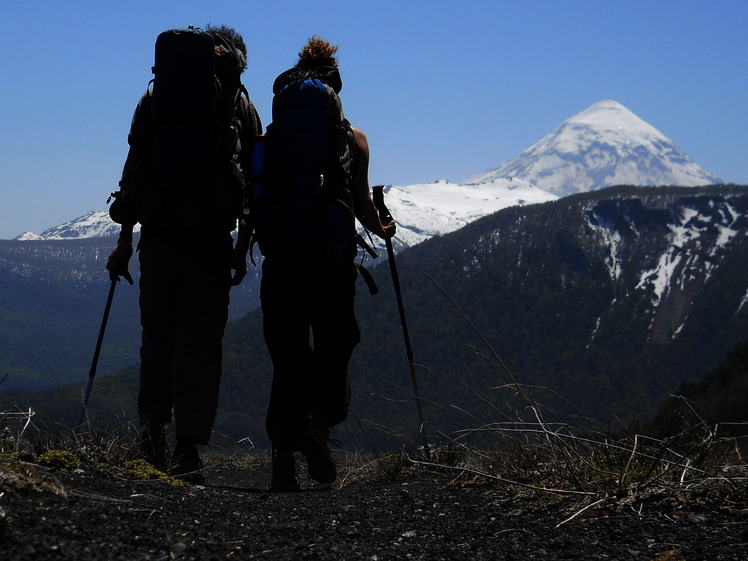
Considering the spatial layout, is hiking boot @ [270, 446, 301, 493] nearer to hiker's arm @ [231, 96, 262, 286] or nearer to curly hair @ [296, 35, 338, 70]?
hiker's arm @ [231, 96, 262, 286]

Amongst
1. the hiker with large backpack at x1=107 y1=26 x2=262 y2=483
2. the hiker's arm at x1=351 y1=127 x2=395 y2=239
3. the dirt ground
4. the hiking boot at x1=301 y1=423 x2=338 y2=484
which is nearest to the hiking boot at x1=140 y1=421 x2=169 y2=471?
the hiker with large backpack at x1=107 y1=26 x2=262 y2=483

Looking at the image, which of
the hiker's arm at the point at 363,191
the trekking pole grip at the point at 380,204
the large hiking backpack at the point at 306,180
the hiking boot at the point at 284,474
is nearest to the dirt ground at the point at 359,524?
the hiking boot at the point at 284,474

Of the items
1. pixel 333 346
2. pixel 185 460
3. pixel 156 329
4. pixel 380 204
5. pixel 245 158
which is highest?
pixel 245 158

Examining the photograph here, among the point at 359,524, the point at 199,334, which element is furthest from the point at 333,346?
the point at 359,524

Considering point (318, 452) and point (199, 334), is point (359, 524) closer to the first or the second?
point (318, 452)

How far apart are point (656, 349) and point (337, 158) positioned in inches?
7552

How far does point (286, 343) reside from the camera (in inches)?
174

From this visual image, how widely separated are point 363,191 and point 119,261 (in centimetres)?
156

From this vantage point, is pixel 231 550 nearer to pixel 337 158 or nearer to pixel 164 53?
pixel 337 158

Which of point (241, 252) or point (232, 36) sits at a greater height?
point (232, 36)

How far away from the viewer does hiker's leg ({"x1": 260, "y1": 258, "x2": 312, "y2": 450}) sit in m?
4.41

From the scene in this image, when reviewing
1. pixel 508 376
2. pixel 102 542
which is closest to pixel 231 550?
pixel 102 542

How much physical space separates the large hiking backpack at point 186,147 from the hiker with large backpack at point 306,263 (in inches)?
8.7

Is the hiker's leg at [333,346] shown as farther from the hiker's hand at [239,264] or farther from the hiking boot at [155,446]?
the hiking boot at [155,446]
